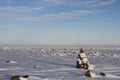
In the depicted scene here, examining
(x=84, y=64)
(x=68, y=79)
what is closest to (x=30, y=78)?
(x=68, y=79)

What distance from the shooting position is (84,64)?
31797mm

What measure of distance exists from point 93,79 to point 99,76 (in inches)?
77.9

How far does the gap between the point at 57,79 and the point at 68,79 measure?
88 centimetres

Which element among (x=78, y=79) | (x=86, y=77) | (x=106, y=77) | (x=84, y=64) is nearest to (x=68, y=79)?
(x=78, y=79)

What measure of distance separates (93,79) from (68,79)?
6.75ft

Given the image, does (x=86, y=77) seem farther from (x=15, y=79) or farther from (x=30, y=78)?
(x=15, y=79)

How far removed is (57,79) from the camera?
21594 mm

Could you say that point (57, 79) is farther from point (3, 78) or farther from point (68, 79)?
point (3, 78)

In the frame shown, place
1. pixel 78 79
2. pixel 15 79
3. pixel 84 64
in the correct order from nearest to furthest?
pixel 15 79 < pixel 78 79 < pixel 84 64

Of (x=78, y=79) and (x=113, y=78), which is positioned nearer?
(x=78, y=79)

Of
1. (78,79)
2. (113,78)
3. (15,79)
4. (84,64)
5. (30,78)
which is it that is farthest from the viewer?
(84,64)

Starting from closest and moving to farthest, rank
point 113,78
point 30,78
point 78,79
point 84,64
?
point 30,78
point 78,79
point 113,78
point 84,64

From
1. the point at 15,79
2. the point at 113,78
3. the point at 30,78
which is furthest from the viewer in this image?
the point at 113,78

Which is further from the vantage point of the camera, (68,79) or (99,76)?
(99,76)
